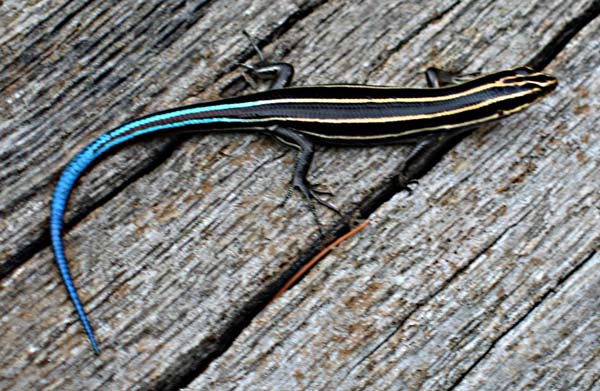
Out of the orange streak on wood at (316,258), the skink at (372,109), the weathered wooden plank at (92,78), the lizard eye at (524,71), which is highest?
the weathered wooden plank at (92,78)

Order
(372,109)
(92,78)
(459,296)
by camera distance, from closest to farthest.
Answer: (459,296)
(92,78)
(372,109)

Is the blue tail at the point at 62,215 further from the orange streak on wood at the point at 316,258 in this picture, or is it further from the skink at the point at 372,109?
the orange streak on wood at the point at 316,258

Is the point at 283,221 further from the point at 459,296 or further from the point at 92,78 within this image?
the point at 92,78

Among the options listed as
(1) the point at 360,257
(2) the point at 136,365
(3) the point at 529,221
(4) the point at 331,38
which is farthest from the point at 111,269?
(3) the point at 529,221

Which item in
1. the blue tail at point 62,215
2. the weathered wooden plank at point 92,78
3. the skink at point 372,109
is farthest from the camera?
the skink at point 372,109

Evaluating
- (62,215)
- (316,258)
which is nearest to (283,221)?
(316,258)

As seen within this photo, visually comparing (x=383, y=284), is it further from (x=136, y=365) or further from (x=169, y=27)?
(x=169, y=27)

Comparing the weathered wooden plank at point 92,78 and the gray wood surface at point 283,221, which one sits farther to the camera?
the weathered wooden plank at point 92,78

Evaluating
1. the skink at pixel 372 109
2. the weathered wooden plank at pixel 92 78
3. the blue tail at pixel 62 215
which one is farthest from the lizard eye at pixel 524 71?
the blue tail at pixel 62 215
